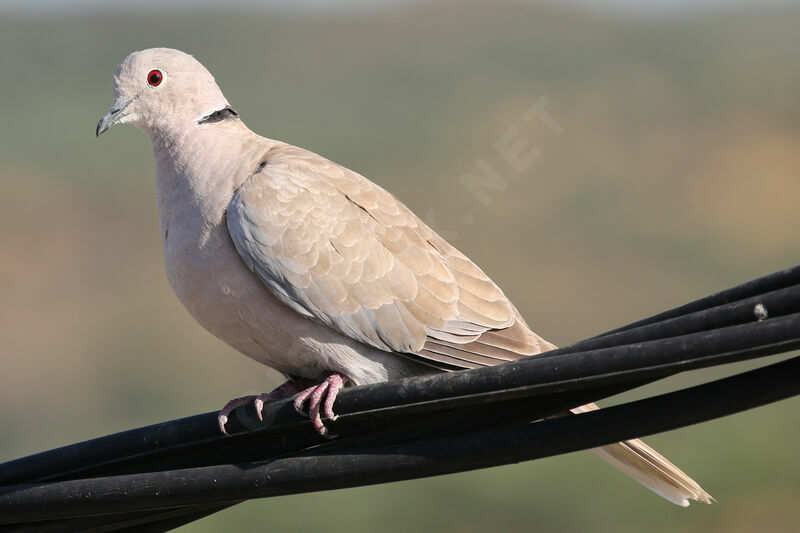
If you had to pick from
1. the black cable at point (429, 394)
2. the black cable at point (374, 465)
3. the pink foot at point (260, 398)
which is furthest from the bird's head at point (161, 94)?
the black cable at point (374, 465)

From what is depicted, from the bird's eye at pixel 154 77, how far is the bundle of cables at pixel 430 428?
1800 millimetres

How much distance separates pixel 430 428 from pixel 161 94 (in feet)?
7.38

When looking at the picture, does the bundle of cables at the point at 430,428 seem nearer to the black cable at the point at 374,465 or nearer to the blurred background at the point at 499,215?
the black cable at the point at 374,465

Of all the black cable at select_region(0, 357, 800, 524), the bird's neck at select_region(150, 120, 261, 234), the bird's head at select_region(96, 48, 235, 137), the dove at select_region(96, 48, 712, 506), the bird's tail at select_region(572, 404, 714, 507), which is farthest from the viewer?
the bird's head at select_region(96, 48, 235, 137)

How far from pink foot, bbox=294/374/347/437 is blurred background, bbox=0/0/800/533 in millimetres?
12233

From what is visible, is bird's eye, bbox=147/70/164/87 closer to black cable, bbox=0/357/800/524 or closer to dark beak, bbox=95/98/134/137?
dark beak, bbox=95/98/134/137

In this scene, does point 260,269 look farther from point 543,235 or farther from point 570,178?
point 570,178

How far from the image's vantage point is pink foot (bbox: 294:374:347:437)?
322cm

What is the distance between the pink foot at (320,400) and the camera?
322 cm

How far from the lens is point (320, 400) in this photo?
3693mm

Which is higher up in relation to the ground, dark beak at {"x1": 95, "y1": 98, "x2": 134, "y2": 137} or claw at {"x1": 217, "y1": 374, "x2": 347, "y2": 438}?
dark beak at {"x1": 95, "y1": 98, "x2": 134, "y2": 137}

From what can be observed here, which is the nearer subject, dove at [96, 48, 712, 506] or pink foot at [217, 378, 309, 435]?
pink foot at [217, 378, 309, 435]

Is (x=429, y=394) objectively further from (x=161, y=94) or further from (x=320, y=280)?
(x=161, y=94)

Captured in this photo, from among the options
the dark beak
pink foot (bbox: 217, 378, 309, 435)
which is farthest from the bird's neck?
pink foot (bbox: 217, 378, 309, 435)
